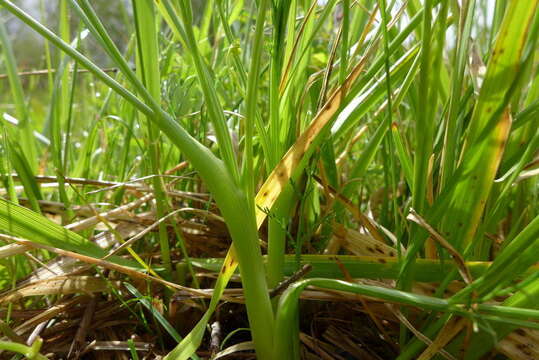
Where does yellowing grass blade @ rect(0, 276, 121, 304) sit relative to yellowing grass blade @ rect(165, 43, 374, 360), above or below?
below

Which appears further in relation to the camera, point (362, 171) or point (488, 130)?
point (362, 171)

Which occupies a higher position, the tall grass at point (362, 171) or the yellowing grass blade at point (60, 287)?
the tall grass at point (362, 171)

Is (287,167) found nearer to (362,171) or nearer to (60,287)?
(362,171)

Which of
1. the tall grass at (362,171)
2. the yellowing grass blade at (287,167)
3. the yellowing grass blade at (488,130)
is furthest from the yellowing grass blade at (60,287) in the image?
the yellowing grass blade at (488,130)

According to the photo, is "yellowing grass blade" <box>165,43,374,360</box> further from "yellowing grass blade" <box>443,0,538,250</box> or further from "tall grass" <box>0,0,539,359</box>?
"yellowing grass blade" <box>443,0,538,250</box>

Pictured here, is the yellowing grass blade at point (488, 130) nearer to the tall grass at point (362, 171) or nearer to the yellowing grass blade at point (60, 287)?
the tall grass at point (362, 171)

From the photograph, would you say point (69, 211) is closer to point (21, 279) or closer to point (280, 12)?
point (21, 279)

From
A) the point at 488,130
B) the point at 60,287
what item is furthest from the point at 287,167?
the point at 60,287

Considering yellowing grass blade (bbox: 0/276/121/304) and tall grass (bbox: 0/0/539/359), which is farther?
yellowing grass blade (bbox: 0/276/121/304)

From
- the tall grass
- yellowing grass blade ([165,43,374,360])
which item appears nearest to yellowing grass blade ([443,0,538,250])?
the tall grass

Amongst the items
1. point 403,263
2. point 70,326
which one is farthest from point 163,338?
point 403,263

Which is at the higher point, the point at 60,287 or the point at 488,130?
the point at 488,130
